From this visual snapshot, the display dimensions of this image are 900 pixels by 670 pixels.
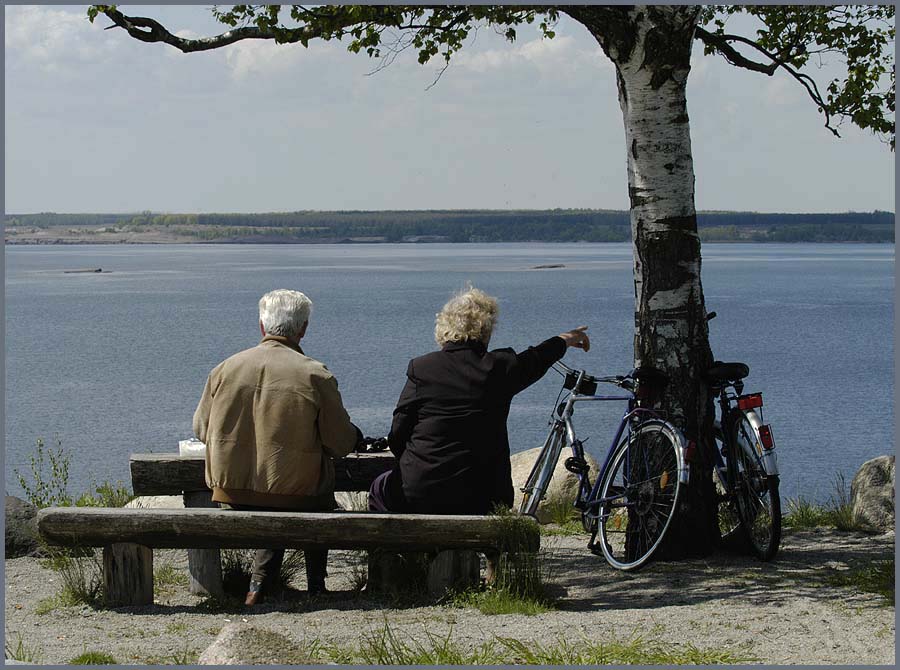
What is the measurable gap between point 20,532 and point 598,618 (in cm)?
426

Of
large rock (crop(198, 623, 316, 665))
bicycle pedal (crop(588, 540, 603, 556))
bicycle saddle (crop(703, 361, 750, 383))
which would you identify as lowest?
bicycle pedal (crop(588, 540, 603, 556))

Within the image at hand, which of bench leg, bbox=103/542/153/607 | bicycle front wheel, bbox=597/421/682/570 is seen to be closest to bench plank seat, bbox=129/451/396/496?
bench leg, bbox=103/542/153/607

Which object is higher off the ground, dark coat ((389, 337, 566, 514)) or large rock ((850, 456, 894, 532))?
dark coat ((389, 337, 566, 514))

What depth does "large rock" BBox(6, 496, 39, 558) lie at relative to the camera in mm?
8531

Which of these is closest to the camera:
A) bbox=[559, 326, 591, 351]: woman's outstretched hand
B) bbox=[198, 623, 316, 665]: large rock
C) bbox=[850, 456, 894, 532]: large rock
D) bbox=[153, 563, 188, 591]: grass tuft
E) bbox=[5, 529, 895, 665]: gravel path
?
bbox=[198, 623, 316, 665]: large rock

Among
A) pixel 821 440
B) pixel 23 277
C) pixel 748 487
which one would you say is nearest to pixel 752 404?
pixel 748 487

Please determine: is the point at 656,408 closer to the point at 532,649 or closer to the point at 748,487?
the point at 748,487

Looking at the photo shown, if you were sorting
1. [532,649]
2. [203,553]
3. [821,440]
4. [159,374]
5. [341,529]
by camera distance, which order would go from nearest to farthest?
[532,649], [341,529], [203,553], [821,440], [159,374]

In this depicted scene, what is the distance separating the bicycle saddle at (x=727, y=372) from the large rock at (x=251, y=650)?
3593 mm

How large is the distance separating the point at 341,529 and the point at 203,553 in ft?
3.82

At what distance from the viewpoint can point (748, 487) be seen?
26.1 ft

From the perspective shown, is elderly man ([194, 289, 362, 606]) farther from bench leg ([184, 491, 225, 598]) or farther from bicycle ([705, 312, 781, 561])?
bicycle ([705, 312, 781, 561])

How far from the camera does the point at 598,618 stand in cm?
645

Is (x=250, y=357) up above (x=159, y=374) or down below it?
above
